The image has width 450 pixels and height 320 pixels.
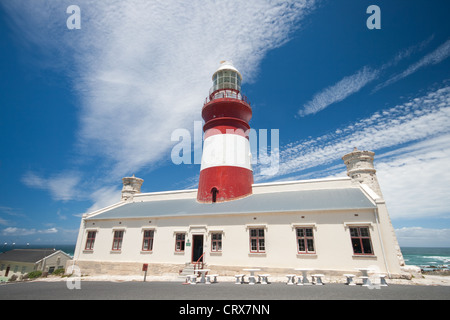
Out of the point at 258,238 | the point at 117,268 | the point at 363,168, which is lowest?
the point at 117,268

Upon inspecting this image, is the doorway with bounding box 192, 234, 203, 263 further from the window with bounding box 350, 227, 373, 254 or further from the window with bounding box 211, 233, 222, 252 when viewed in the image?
the window with bounding box 350, 227, 373, 254

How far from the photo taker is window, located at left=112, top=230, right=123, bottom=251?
59.5 feet

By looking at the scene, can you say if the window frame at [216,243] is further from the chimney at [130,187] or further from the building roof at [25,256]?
the building roof at [25,256]

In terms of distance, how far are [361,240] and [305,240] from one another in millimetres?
3081

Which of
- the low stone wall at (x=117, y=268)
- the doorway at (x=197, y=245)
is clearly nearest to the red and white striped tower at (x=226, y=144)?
the doorway at (x=197, y=245)

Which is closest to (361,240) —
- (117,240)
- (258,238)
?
(258,238)

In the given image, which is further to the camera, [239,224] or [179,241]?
[179,241]

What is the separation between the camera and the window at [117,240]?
59.5ft

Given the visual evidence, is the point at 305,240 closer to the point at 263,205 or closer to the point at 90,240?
the point at 263,205

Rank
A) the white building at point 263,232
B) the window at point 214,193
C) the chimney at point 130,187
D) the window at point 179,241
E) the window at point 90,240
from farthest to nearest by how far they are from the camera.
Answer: the chimney at point 130,187 < the window at point 90,240 < the window at point 214,193 < the window at point 179,241 < the white building at point 263,232

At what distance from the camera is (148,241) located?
679 inches

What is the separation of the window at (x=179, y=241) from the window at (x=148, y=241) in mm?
2343

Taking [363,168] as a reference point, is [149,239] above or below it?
below

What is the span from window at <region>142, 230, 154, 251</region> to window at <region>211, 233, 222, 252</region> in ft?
17.4
